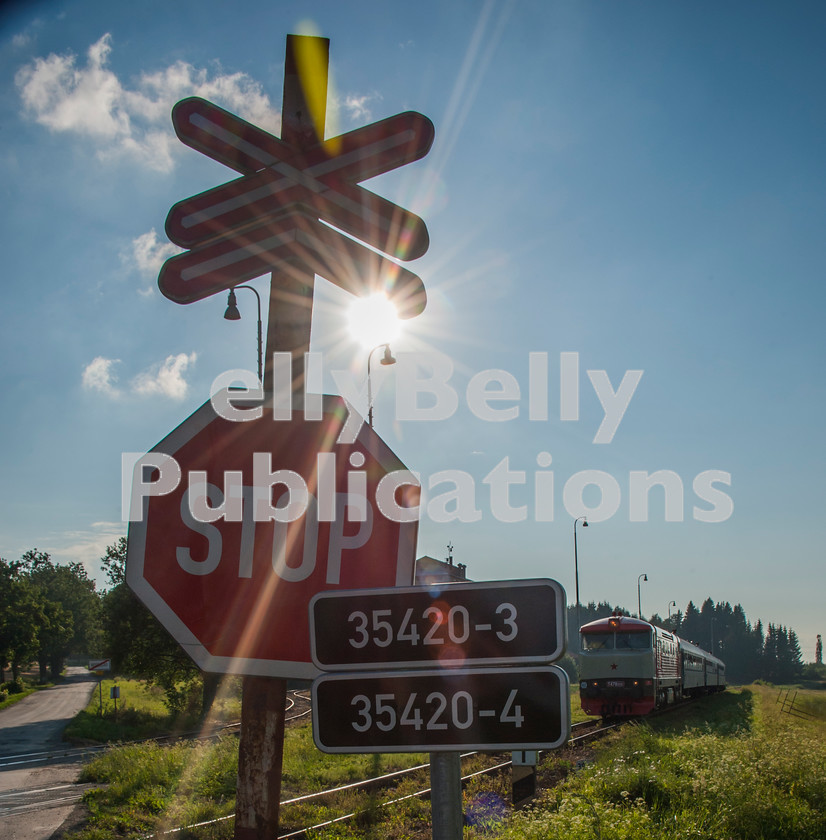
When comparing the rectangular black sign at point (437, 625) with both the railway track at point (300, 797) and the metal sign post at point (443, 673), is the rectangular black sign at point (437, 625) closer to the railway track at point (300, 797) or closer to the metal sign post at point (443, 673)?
the metal sign post at point (443, 673)

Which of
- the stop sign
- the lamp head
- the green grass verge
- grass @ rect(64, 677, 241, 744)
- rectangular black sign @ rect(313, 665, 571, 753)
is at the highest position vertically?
the lamp head

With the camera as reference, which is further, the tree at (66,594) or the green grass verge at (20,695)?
the tree at (66,594)

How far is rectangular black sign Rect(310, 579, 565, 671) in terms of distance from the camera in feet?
6.72

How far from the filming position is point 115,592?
115 ft

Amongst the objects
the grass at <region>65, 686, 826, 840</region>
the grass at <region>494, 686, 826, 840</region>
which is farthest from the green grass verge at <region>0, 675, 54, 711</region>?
the grass at <region>494, 686, 826, 840</region>

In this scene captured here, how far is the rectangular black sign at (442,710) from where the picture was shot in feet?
6.45

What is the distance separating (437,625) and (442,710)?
233mm

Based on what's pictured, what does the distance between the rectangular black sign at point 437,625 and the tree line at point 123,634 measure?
577mm

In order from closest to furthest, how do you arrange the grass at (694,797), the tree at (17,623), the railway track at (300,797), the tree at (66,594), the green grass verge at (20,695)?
the grass at (694,797), the railway track at (300,797), the green grass verge at (20,695), the tree at (17,623), the tree at (66,594)

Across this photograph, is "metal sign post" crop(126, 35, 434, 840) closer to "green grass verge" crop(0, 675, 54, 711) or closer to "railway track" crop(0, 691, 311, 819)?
"railway track" crop(0, 691, 311, 819)

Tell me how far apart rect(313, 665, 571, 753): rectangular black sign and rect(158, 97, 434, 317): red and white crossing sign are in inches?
54.8

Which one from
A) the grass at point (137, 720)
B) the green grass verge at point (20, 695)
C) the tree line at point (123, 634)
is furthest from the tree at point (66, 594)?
the grass at point (137, 720)

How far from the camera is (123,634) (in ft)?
107

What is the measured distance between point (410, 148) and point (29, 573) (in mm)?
152686
